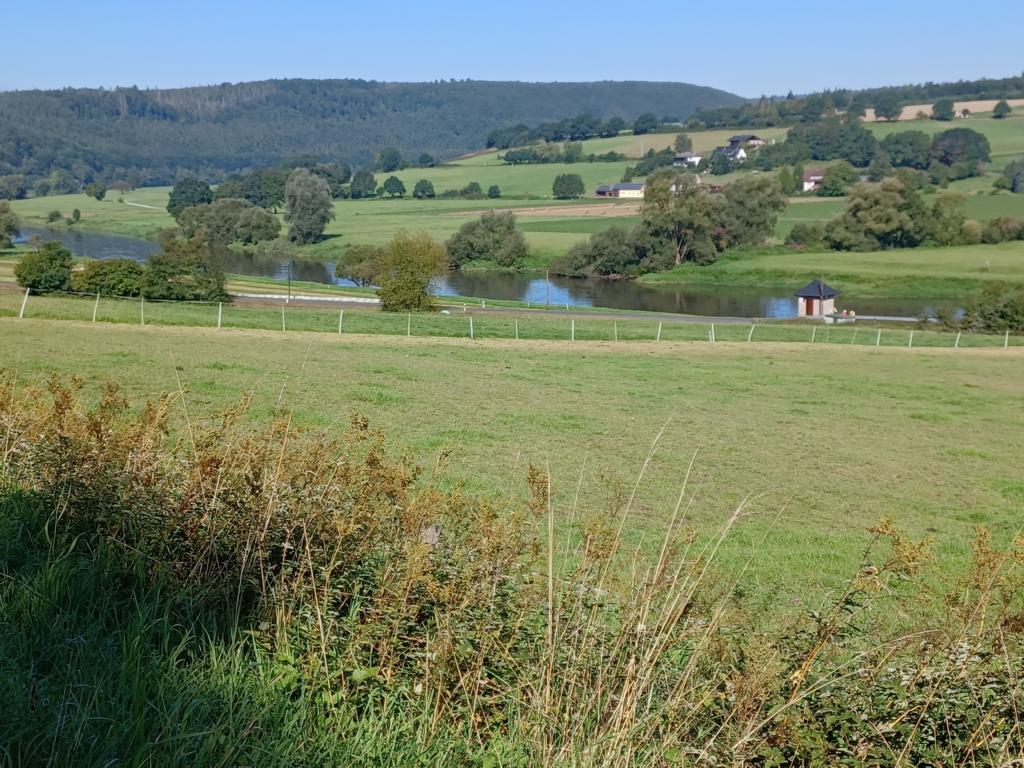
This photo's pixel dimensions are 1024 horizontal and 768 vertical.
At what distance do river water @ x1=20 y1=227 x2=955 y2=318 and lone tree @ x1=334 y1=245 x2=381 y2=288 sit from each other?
136 cm

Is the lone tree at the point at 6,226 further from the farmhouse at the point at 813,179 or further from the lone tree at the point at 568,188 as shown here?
the farmhouse at the point at 813,179

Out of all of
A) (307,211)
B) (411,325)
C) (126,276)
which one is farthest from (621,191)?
(411,325)

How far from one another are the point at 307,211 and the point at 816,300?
270 ft

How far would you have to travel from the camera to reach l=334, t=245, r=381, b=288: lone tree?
96812 mm

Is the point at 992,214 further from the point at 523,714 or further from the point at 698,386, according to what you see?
the point at 523,714

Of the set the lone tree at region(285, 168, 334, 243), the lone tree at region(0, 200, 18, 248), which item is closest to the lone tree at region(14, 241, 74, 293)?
the lone tree at region(0, 200, 18, 248)

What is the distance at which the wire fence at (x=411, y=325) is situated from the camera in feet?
113

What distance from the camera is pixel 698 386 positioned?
26.4m

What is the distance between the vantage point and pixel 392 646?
16.4ft

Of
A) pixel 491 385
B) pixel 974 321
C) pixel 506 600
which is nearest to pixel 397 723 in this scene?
pixel 506 600

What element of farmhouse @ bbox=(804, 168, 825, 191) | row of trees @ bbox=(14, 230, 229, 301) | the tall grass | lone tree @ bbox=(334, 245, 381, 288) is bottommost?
lone tree @ bbox=(334, 245, 381, 288)

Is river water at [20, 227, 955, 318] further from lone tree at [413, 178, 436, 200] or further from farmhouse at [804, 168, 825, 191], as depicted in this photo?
farmhouse at [804, 168, 825, 191]

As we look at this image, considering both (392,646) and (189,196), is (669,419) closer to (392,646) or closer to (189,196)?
(392,646)

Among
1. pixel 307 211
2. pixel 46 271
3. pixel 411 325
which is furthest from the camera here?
pixel 307 211
